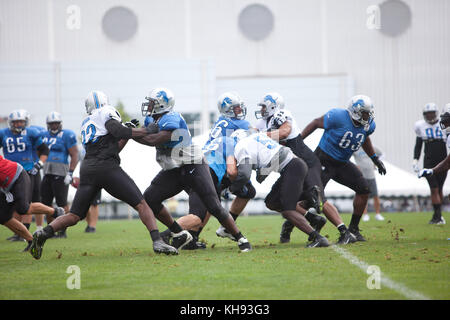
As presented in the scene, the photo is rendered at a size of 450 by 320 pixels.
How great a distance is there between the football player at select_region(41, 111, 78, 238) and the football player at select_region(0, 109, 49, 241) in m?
0.61

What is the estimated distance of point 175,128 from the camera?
747 centimetres

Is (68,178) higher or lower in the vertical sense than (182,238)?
higher

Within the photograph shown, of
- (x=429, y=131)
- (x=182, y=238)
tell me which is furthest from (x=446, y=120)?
(x=429, y=131)

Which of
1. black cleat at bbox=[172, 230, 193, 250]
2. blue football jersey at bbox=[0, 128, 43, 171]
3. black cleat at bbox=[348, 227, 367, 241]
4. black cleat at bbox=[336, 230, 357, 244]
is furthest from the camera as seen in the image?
blue football jersey at bbox=[0, 128, 43, 171]

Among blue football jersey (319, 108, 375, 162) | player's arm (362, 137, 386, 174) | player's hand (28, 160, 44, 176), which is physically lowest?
player's hand (28, 160, 44, 176)

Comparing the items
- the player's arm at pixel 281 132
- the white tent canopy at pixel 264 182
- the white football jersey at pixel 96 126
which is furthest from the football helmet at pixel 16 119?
the white tent canopy at pixel 264 182

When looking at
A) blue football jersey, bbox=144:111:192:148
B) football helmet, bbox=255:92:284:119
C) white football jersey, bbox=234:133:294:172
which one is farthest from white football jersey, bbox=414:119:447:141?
blue football jersey, bbox=144:111:192:148

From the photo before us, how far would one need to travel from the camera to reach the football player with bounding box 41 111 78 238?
39.3ft

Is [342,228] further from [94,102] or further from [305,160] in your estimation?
[94,102]

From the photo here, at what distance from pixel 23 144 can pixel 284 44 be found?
99.6 feet

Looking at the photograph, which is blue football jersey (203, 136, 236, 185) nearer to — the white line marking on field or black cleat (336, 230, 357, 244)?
black cleat (336, 230, 357, 244)

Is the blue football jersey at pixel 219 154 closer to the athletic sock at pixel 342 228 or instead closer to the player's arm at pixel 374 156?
the athletic sock at pixel 342 228

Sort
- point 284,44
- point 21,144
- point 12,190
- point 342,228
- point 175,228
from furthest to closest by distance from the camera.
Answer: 1. point 284,44
2. point 21,144
3. point 342,228
4. point 12,190
5. point 175,228

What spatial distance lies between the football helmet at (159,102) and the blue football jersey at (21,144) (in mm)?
4125
